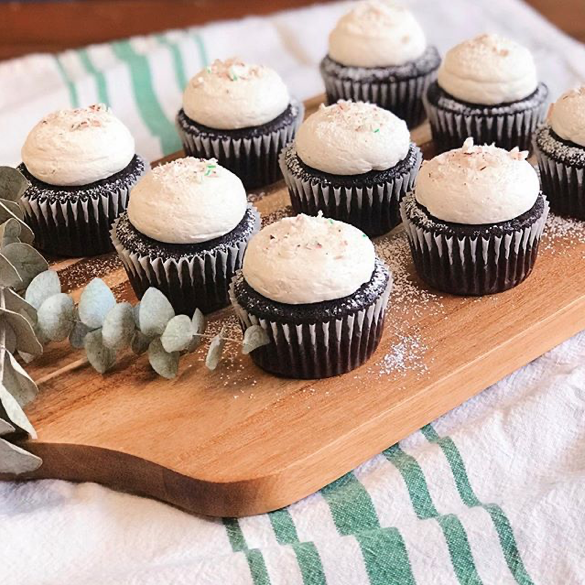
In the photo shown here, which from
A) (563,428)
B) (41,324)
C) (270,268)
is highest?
(270,268)

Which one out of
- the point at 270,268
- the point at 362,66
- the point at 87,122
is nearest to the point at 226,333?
the point at 270,268

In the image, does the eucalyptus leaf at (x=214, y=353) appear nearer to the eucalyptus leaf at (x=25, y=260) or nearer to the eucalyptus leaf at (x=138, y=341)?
the eucalyptus leaf at (x=138, y=341)

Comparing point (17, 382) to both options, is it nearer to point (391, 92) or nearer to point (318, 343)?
point (318, 343)

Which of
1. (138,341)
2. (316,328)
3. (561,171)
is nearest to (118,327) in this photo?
(138,341)

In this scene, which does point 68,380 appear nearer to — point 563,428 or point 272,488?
point 272,488

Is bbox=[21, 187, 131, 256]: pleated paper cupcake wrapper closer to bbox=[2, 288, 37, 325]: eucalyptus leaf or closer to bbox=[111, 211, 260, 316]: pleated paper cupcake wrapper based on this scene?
bbox=[111, 211, 260, 316]: pleated paper cupcake wrapper
